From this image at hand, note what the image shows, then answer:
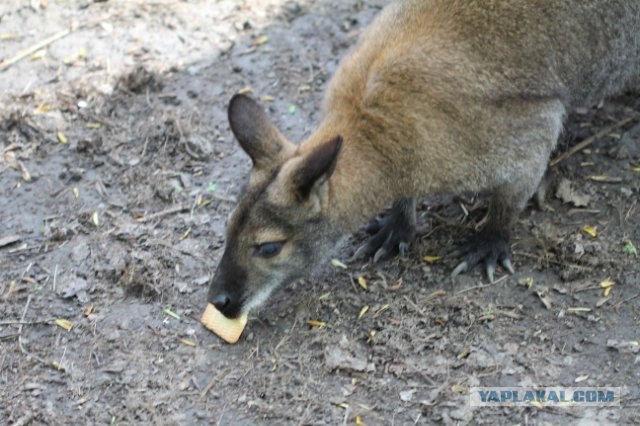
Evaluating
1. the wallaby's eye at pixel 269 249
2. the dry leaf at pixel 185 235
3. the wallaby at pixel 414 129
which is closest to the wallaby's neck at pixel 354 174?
the wallaby at pixel 414 129

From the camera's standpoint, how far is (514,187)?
5.98m

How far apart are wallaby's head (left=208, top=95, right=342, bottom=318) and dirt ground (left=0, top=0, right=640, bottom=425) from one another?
476 mm

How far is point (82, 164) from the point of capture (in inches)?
283

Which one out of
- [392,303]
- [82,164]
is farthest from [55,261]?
[392,303]

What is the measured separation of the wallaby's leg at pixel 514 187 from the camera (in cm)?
585

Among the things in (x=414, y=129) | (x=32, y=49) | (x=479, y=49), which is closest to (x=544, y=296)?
(x=414, y=129)

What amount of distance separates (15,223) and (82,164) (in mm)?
785

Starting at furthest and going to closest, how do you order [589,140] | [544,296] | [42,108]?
[42,108], [589,140], [544,296]

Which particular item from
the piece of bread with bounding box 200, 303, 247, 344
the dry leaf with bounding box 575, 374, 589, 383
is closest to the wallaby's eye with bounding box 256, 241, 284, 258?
the piece of bread with bounding box 200, 303, 247, 344

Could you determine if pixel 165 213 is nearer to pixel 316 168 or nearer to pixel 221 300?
pixel 221 300

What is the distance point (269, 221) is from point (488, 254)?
1709 mm

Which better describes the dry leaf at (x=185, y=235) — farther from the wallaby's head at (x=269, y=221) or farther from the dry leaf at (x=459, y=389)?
the dry leaf at (x=459, y=389)

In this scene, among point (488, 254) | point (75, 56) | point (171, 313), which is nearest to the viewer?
point (171, 313)

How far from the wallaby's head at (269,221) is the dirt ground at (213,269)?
0.48 m
